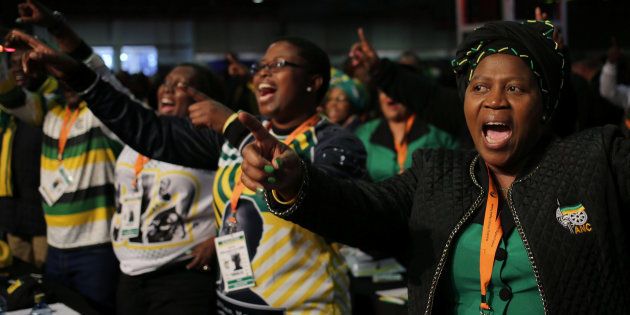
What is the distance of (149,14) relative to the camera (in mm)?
20078

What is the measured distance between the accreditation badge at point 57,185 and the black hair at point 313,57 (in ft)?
4.93

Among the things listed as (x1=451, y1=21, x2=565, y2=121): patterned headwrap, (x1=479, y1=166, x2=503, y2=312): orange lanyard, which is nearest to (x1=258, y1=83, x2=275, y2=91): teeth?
(x1=451, y1=21, x2=565, y2=121): patterned headwrap

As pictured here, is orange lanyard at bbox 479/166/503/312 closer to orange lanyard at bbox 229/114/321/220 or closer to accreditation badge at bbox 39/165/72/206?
orange lanyard at bbox 229/114/321/220

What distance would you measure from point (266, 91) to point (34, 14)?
1.13 meters

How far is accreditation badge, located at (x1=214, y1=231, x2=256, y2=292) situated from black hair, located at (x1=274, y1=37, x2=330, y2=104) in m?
0.63

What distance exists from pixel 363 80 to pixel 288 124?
3.75 metres

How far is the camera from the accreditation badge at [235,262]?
7.91ft

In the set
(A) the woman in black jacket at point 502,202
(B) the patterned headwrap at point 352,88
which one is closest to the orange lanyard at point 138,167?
(A) the woman in black jacket at point 502,202

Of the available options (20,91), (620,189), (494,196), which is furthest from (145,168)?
(620,189)

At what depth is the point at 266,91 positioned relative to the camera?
103 inches

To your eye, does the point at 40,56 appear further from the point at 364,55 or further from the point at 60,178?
the point at 364,55

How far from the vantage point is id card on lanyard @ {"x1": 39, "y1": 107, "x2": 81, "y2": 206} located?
3605 mm

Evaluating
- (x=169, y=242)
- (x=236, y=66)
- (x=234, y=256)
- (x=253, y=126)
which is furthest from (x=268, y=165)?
(x=236, y=66)

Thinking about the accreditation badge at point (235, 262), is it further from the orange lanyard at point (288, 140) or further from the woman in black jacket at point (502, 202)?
the woman in black jacket at point (502, 202)
